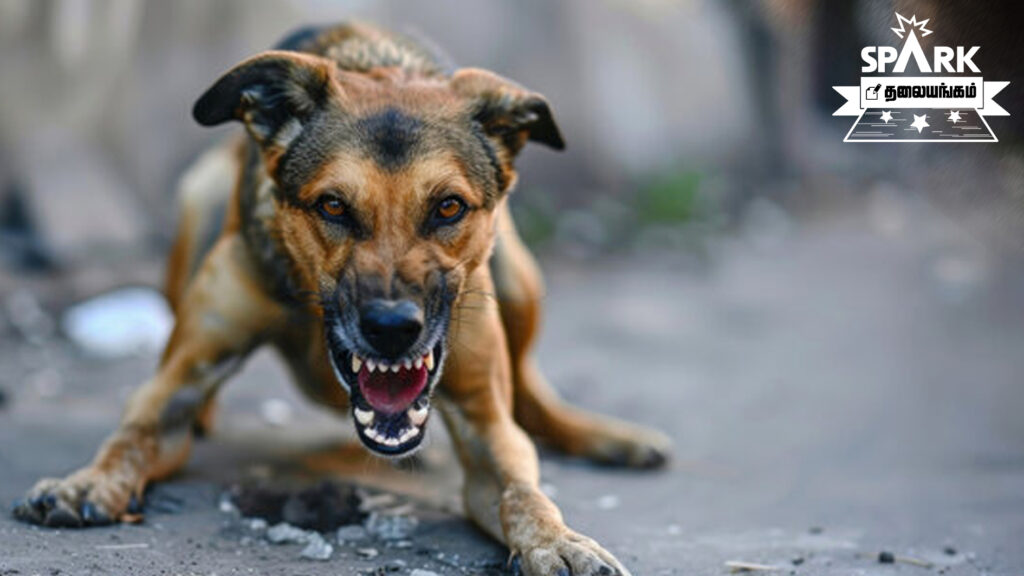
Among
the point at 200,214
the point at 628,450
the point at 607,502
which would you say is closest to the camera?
the point at 607,502

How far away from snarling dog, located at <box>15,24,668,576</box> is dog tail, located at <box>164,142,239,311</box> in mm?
527

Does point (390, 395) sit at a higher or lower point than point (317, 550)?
higher

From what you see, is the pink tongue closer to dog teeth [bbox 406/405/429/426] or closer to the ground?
dog teeth [bbox 406/405/429/426]

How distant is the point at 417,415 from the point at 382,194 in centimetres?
65

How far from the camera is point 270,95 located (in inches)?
154

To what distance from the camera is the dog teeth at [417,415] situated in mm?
3568

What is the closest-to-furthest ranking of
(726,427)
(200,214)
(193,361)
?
(193,361), (200,214), (726,427)

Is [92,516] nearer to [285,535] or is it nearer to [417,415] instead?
[285,535]

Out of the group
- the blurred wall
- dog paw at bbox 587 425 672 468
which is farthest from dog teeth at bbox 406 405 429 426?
the blurred wall

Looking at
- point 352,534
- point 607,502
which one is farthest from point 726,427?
point 352,534

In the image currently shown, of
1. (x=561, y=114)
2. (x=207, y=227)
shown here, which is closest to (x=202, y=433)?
(x=207, y=227)

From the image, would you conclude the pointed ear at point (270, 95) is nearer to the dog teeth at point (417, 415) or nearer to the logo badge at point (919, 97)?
the dog teeth at point (417, 415)

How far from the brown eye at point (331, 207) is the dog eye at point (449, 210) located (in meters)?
0.28

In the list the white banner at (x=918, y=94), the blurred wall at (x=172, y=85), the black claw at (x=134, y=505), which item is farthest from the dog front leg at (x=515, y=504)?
the blurred wall at (x=172, y=85)
